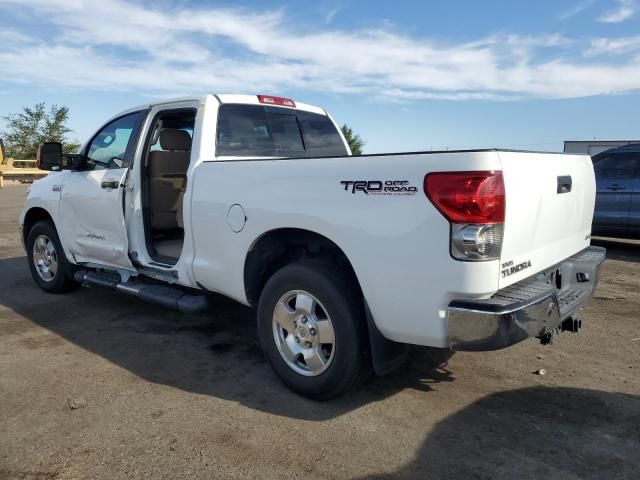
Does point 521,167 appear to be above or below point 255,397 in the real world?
above

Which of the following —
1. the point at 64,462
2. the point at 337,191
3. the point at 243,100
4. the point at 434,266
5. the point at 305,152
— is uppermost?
the point at 243,100

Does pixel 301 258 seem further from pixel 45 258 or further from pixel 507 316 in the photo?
pixel 45 258

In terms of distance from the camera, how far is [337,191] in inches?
122

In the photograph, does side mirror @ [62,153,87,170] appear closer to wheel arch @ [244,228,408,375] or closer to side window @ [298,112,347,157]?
side window @ [298,112,347,157]

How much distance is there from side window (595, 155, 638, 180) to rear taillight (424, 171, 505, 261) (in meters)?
7.20

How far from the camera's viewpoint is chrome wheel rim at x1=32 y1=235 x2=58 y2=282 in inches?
237

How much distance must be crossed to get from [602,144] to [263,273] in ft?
65.3

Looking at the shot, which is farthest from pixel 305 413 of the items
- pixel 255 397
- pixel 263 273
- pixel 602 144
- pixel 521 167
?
pixel 602 144

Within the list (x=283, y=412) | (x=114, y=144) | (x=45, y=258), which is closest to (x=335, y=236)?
(x=283, y=412)

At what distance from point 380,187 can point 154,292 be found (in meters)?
2.51

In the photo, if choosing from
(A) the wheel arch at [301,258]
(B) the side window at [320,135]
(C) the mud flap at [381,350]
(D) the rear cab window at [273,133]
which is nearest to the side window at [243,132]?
(D) the rear cab window at [273,133]

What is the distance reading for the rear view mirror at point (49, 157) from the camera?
5.52m

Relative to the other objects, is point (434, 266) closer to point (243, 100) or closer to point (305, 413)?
point (305, 413)

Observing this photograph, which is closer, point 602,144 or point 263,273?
point 263,273
